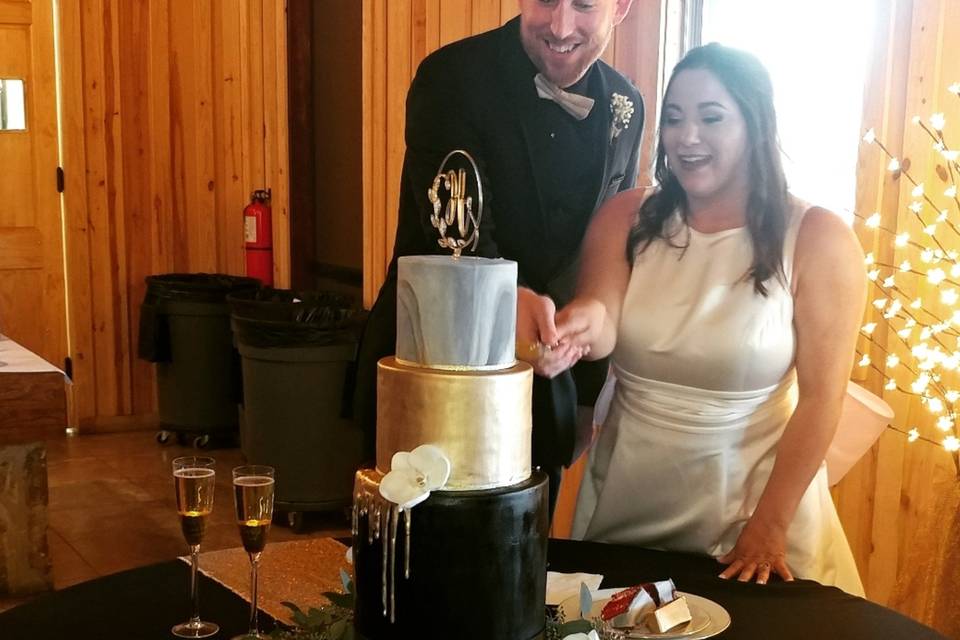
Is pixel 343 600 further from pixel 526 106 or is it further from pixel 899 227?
pixel 899 227

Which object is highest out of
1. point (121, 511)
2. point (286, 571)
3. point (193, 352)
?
point (286, 571)

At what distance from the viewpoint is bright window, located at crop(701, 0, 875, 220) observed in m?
2.79

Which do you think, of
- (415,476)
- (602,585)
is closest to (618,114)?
(602,585)

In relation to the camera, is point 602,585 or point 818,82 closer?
point 602,585

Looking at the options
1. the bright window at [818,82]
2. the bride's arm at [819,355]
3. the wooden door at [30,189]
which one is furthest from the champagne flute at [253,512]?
the wooden door at [30,189]

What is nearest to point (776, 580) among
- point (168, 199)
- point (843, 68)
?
point (843, 68)

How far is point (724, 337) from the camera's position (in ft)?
6.54

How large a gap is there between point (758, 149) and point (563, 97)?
1.32 feet

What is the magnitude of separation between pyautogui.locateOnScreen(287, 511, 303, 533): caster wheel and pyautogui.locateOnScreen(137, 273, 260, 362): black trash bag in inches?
54.1

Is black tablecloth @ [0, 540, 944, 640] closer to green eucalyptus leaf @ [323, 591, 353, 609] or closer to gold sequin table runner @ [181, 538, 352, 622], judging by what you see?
gold sequin table runner @ [181, 538, 352, 622]

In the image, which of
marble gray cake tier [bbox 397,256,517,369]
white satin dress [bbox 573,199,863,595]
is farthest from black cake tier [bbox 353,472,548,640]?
white satin dress [bbox 573,199,863,595]

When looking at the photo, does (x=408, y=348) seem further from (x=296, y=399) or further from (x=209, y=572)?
(x=296, y=399)

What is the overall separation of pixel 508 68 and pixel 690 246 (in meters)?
0.50

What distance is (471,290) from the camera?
1.19 meters
